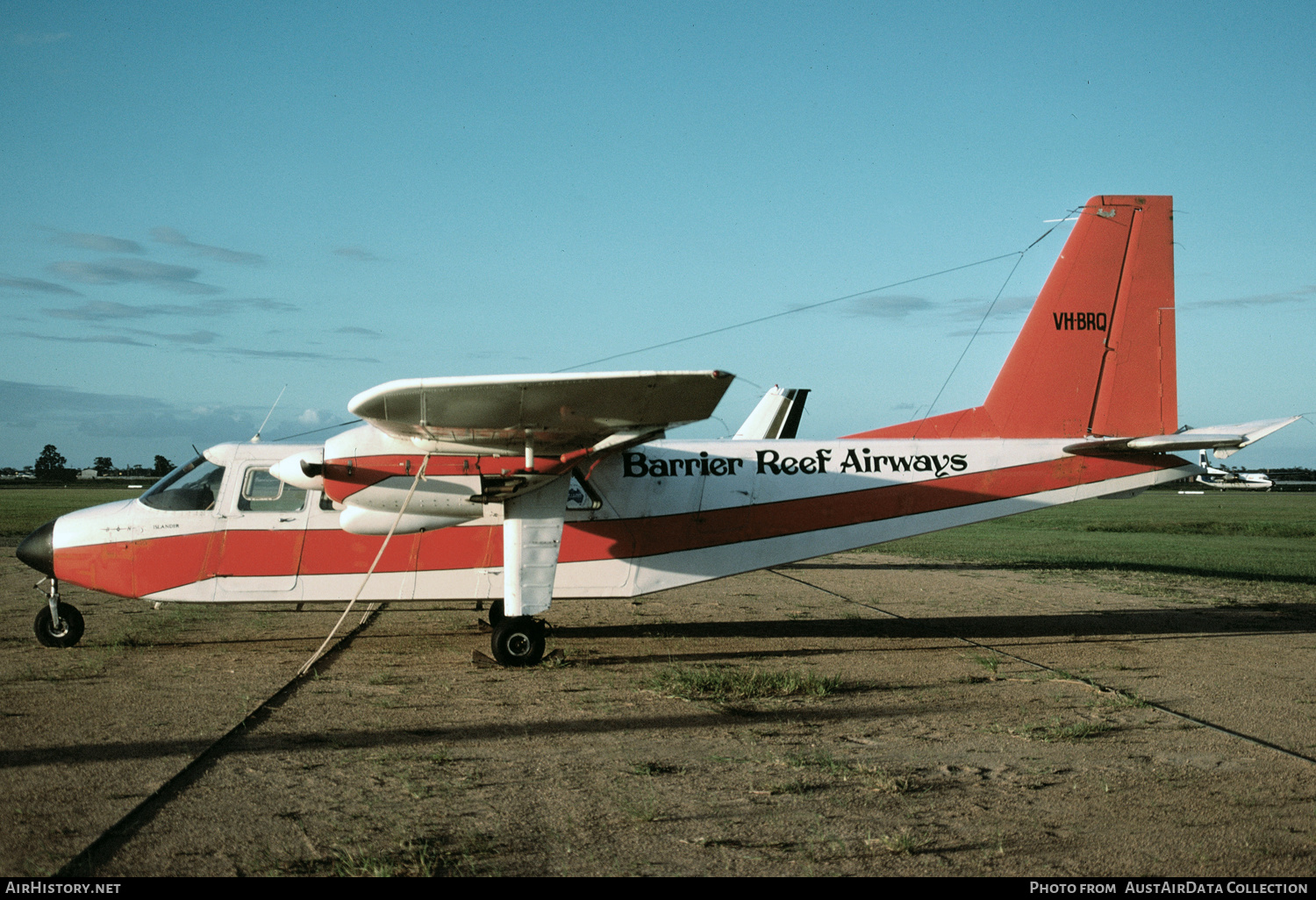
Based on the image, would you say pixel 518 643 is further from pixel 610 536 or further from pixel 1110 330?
pixel 1110 330

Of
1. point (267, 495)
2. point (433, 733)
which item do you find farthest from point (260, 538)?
point (433, 733)

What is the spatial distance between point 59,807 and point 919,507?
852 centimetres

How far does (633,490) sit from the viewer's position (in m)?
10.2

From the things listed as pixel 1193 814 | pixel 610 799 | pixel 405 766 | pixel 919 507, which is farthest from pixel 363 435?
pixel 1193 814

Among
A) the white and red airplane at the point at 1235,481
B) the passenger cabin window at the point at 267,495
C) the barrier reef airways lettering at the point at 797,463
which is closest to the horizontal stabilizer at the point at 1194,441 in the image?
the barrier reef airways lettering at the point at 797,463

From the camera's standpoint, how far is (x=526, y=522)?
29.6 ft

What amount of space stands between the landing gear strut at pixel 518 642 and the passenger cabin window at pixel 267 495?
2.85 meters

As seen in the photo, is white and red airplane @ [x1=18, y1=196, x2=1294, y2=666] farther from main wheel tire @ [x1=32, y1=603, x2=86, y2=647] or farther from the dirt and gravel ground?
the dirt and gravel ground

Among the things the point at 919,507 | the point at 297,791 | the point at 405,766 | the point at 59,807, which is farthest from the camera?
the point at 919,507

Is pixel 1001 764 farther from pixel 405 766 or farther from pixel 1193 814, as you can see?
pixel 405 766

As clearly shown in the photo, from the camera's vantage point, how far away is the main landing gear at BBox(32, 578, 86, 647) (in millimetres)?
9570

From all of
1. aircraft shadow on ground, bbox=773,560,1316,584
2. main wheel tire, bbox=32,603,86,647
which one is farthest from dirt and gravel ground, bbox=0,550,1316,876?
aircraft shadow on ground, bbox=773,560,1316,584

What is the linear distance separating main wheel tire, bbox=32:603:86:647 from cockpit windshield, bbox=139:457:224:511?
4.46 feet

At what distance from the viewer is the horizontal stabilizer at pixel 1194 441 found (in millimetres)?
9508
